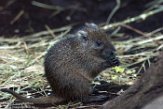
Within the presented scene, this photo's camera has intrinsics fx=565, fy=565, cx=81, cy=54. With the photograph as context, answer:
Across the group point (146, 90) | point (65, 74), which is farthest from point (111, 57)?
point (146, 90)

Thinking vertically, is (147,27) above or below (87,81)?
above

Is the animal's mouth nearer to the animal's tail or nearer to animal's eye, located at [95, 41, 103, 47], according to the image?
animal's eye, located at [95, 41, 103, 47]

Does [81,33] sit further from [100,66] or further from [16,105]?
[16,105]

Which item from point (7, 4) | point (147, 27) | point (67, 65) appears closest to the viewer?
point (67, 65)

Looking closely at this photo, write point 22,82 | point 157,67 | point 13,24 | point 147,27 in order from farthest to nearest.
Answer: point 13,24
point 147,27
point 22,82
point 157,67

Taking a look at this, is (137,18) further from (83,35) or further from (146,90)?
(146,90)

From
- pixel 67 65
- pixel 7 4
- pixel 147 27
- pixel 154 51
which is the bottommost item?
pixel 67 65

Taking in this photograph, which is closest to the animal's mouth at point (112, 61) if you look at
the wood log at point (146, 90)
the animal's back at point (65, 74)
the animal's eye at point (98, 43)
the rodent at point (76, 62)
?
the rodent at point (76, 62)

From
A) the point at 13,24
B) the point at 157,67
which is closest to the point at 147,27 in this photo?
the point at 13,24
